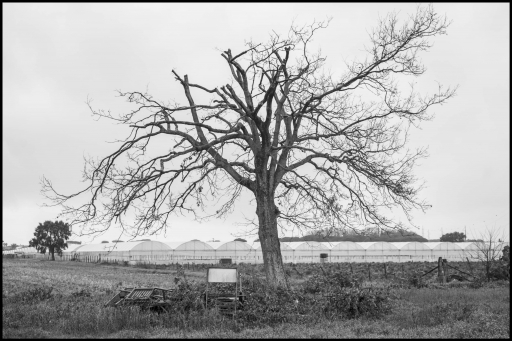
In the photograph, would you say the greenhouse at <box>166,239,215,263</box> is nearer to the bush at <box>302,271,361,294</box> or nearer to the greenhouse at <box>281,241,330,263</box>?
the greenhouse at <box>281,241,330,263</box>

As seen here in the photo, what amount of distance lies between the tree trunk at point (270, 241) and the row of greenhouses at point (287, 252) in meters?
47.2

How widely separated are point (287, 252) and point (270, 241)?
5286 cm

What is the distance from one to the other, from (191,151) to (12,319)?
24.8 ft

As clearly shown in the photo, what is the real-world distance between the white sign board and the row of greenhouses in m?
51.0

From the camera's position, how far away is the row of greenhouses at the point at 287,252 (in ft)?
224

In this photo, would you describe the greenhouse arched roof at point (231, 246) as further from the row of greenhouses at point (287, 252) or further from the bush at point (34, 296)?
the bush at point (34, 296)

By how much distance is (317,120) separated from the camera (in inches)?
750

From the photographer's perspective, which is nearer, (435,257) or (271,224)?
(271,224)

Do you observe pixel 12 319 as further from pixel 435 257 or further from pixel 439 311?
pixel 435 257

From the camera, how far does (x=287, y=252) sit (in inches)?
2790

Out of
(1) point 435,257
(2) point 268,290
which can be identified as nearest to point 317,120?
→ (2) point 268,290

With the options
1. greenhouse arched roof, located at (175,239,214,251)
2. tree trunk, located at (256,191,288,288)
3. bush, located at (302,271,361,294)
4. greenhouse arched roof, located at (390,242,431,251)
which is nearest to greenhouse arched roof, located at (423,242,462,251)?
greenhouse arched roof, located at (390,242,431,251)

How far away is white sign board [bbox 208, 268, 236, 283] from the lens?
15005 mm

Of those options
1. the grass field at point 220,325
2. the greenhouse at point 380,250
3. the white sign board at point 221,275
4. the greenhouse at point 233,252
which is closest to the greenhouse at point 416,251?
the greenhouse at point 380,250
